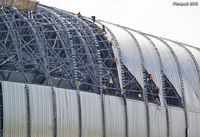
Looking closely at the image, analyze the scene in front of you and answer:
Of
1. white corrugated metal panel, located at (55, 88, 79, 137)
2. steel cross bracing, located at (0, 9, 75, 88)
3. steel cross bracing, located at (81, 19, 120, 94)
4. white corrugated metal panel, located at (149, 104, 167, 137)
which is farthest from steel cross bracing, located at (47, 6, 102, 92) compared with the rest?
white corrugated metal panel, located at (149, 104, 167, 137)

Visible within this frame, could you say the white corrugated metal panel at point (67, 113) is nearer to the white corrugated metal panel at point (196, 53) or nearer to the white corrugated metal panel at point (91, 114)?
the white corrugated metal panel at point (91, 114)

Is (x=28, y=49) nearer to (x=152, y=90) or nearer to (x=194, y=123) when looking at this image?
(x=152, y=90)

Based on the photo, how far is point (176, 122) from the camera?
67.1 m

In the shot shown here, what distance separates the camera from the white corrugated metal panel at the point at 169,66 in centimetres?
7038

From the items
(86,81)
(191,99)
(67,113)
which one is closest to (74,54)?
(86,81)

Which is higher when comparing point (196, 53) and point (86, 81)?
point (196, 53)

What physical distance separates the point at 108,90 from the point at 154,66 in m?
9.38

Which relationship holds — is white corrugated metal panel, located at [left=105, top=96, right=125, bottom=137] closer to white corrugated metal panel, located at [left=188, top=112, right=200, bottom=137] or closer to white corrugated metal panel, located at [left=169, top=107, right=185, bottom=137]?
white corrugated metal panel, located at [left=169, top=107, right=185, bottom=137]

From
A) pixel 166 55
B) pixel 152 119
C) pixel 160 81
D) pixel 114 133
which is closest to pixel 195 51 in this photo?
pixel 166 55

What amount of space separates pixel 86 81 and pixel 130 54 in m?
7.42

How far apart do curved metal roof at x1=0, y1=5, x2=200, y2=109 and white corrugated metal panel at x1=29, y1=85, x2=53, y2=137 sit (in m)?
3.42

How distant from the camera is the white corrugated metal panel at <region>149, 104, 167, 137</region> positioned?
2480 inches

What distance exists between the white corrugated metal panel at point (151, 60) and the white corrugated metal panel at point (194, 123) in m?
5.85

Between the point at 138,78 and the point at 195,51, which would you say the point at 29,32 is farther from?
the point at 195,51
